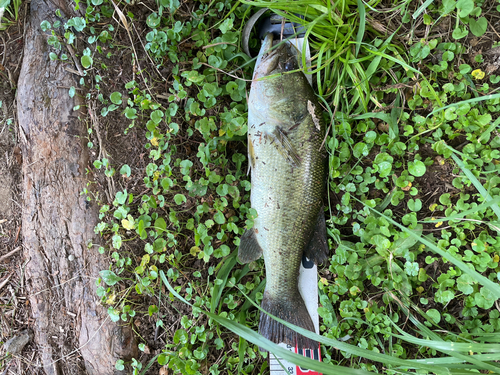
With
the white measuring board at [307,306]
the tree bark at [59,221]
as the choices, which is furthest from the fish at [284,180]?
the tree bark at [59,221]

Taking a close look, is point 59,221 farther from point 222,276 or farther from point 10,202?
point 222,276

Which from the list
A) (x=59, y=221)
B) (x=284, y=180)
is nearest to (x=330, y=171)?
(x=284, y=180)

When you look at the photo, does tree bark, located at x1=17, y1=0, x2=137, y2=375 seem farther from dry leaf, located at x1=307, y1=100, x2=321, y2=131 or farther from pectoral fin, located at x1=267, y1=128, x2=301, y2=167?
dry leaf, located at x1=307, y1=100, x2=321, y2=131

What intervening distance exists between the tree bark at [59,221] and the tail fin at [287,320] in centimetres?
101

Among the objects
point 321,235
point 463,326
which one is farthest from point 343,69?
point 463,326

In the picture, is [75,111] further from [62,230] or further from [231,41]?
[231,41]

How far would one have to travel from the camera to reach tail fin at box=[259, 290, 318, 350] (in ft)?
7.04

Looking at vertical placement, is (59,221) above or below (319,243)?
above

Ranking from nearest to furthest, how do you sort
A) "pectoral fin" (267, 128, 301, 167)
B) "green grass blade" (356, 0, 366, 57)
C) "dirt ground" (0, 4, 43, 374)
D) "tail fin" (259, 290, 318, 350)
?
"green grass blade" (356, 0, 366, 57), "pectoral fin" (267, 128, 301, 167), "tail fin" (259, 290, 318, 350), "dirt ground" (0, 4, 43, 374)

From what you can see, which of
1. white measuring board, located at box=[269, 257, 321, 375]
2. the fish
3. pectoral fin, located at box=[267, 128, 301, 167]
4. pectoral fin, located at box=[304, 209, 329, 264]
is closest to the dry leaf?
the fish

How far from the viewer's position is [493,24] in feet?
6.46

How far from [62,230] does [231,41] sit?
188cm

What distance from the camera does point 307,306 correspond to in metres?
2.27

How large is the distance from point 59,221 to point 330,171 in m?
2.04
